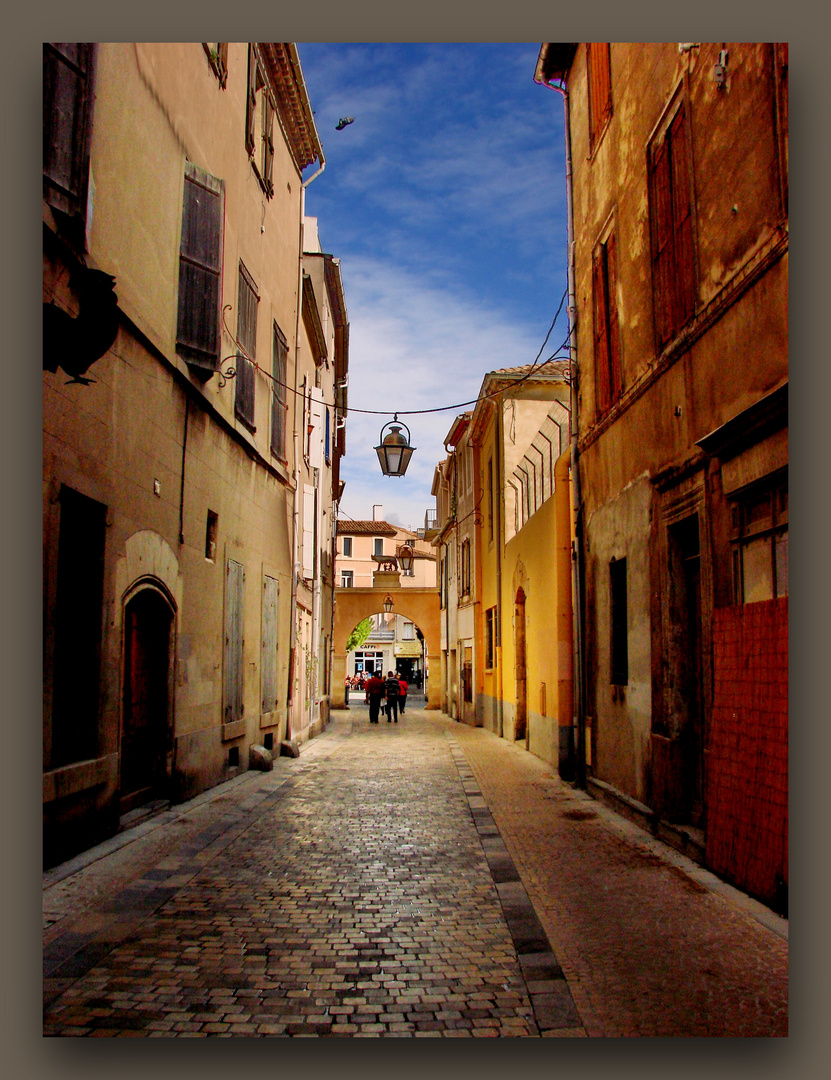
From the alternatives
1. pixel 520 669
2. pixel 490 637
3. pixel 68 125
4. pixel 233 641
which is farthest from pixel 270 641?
pixel 490 637

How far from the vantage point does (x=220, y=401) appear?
36.2 feet

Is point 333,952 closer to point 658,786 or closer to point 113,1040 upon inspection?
point 113,1040

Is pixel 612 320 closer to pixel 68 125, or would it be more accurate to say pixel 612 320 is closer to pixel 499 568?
pixel 68 125

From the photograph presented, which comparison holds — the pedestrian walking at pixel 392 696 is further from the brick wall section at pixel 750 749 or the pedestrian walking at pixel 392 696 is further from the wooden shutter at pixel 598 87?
the brick wall section at pixel 750 749

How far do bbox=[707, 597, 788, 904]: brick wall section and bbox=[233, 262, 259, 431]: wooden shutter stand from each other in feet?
26.2

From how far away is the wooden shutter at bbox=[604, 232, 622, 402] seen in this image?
9898mm

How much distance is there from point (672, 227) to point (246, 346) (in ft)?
21.9

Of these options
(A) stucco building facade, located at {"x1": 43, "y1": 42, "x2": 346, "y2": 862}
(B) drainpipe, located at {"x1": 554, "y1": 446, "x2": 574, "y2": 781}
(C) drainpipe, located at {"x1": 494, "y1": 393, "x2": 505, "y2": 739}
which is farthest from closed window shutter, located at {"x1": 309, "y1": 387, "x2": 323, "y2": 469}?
(B) drainpipe, located at {"x1": 554, "y1": 446, "x2": 574, "y2": 781}

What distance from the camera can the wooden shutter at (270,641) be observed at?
553 inches

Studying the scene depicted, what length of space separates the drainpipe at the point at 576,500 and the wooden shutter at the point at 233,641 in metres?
4.52

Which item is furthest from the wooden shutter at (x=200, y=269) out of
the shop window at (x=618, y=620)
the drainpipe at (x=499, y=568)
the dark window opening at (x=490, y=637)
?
the dark window opening at (x=490, y=637)

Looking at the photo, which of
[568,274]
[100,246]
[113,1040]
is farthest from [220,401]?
[113,1040]

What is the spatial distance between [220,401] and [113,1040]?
8416 millimetres

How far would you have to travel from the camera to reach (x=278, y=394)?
15125 millimetres
